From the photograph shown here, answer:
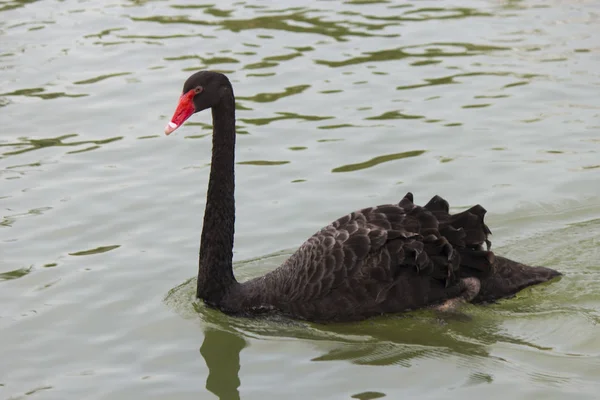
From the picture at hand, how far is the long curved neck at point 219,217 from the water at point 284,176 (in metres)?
0.21

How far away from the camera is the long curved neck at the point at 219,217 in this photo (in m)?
7.42

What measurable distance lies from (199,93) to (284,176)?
2.55 m

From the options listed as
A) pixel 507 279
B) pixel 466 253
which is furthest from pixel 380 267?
pixel 507 279

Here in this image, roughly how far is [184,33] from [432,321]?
773 cm

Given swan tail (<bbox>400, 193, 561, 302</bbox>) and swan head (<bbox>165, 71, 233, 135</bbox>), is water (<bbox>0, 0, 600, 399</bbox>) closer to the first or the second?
swan tail (<bbox>400, 193, 561, 302</bbox>)

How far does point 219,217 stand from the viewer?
7.48m

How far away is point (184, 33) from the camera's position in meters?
13.9

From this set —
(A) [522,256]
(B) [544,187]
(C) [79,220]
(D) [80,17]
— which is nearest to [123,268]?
(C) [79,220]

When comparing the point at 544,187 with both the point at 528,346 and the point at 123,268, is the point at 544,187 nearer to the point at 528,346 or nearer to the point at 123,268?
the point at 528,346

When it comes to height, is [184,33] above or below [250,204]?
above

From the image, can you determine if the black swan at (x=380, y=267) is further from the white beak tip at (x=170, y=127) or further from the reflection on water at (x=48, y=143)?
the reflection on water at (x=48, y=143)

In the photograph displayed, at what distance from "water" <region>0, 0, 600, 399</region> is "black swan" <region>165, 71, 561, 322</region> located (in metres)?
0.14

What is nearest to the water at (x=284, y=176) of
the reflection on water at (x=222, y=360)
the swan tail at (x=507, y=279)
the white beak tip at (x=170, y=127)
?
the reflection on water at (x=222, y=360)

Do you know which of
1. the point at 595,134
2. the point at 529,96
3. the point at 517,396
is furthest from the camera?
the point at 529,96
